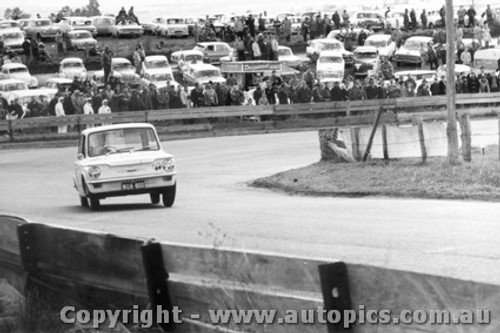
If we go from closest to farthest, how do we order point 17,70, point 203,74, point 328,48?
point 203,74 < point 17,70 < point 328,48

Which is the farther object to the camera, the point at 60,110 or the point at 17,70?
the point at 17,70

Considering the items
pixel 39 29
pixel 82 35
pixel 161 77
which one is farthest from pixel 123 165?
pixel 39 29

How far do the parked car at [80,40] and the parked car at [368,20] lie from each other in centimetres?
1737

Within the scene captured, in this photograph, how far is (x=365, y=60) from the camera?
6169cm

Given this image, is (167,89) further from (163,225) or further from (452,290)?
(452,290)

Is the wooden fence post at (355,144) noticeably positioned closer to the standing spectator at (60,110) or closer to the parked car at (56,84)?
the standing spectator at (60,110)

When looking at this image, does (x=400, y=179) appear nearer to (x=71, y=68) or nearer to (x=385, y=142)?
(x=385, y=142)

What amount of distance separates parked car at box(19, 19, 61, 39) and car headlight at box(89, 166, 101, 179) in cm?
4745

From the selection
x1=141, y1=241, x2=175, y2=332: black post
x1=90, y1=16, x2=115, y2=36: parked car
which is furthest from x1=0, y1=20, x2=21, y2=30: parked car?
x1=141, y1=241, x2=175, y2=332: black post

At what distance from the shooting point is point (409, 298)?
6949mm

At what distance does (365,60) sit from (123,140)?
39.5 m

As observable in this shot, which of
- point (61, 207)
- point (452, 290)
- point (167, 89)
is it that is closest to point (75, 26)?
point (167, 89)

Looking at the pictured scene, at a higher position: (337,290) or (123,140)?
(337,290)

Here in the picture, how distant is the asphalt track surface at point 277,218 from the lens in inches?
560
